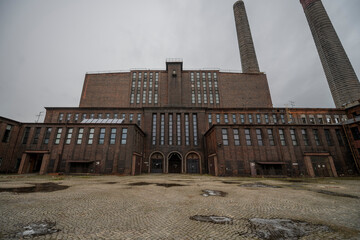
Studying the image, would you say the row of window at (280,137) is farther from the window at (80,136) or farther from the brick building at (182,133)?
the window at (80,136)

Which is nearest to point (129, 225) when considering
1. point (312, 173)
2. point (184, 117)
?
point (312, 173)

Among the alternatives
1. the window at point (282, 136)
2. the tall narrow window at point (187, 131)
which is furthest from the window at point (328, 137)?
the tall narrow window at point (187, 131)

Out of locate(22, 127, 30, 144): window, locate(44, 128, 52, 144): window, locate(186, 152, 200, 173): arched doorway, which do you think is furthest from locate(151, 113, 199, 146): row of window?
locate(22, 127, 30, 144): window

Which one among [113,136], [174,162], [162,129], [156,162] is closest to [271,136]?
[174,162]

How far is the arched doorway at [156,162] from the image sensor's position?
35031 mm

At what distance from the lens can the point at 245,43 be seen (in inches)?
2670

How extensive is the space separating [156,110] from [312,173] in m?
33.4

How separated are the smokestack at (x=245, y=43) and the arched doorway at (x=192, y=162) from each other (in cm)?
4628

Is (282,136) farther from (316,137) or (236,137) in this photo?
(236,137)

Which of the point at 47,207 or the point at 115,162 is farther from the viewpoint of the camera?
the point at 115,162

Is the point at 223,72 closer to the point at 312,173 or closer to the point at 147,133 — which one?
the point at 147,133

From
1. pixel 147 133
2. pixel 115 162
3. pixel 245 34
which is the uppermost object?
pixel 245 34

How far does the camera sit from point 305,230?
456 centimetres

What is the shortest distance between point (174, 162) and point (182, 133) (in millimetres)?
7325
